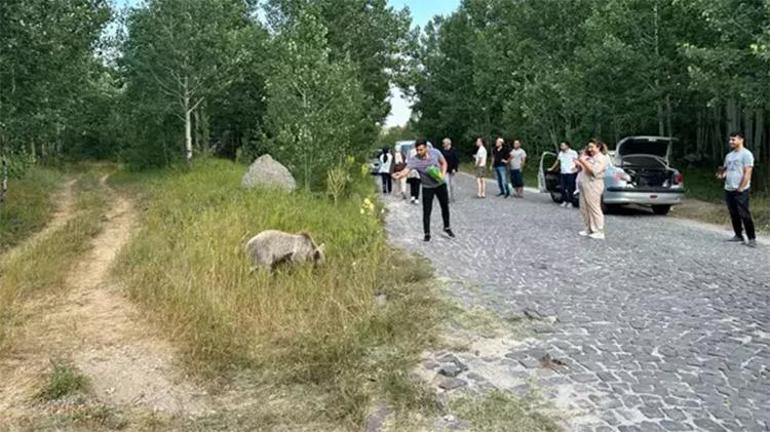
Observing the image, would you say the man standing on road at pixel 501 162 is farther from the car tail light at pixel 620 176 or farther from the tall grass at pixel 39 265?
the tall grass at pixel 39 265

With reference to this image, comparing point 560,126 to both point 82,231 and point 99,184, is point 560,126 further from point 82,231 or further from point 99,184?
point 82,231

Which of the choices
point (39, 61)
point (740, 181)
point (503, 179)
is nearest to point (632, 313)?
point (740, 181)

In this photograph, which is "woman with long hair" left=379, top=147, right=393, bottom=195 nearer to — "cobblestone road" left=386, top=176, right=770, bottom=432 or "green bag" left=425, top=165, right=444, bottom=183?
"cobblestone road" left=386, top=176, right=770, bottom=432

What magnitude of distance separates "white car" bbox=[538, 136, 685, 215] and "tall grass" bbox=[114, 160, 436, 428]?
636cm

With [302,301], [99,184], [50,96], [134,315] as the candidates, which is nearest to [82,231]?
[50,96]

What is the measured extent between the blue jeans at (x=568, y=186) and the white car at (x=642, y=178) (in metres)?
1.09

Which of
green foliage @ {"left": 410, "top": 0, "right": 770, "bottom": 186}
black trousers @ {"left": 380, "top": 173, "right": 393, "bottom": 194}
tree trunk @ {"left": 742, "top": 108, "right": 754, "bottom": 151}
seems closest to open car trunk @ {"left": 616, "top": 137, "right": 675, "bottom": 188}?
green foliage @ {"left": 410, "top": 0, "right": 770, "bottom": 186}

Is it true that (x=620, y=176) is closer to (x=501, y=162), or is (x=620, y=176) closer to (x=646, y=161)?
(x=646, y=161)

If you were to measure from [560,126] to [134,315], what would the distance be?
26.9 metres

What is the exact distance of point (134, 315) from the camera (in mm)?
7703

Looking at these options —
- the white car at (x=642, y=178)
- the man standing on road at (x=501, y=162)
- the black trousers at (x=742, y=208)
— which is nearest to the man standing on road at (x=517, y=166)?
the man standing on road at (x=501, y=162)

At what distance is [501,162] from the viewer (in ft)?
63.4

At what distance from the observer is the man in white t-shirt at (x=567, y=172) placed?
16484 millimetres

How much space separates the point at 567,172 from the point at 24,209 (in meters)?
14.4
